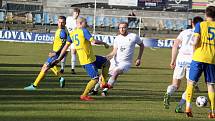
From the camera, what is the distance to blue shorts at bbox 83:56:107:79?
13.6 meters

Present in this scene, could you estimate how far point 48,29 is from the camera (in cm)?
4694

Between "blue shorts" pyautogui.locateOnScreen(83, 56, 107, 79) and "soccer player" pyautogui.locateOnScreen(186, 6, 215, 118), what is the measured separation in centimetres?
278

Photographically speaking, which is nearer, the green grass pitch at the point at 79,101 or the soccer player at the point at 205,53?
the green grass pitch at the point at 79,101

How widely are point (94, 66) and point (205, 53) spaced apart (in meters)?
3.27

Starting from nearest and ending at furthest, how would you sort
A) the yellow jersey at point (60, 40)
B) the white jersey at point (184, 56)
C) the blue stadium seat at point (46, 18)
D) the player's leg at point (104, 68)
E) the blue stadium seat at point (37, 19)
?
the white jersey at point (184, 56) → the player's leg at point (104, 68) → the yellow jersey at point (60, 40) → the blue stadium seat at point (37, 19) → the blue stadium seat at point (46, 18)

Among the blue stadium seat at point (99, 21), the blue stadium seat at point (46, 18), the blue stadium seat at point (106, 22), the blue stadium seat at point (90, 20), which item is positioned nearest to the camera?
the blue stadium seat at point (46, 18)

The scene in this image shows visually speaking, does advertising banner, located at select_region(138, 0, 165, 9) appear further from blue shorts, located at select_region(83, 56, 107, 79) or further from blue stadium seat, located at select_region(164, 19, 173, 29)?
blue shorts, located at select_region(83, 56, 107, 79)

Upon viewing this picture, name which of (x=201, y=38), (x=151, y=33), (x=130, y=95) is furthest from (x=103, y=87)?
(x=151, y=33)

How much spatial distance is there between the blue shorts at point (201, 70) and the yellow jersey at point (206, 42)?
0.31 feet

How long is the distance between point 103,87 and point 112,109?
8.27ft

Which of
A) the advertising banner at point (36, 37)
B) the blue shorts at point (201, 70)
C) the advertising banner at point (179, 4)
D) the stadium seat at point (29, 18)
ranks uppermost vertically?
the advertising banner at point (179, 4)

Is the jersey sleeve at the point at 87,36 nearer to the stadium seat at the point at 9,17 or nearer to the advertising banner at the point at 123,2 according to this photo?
the stadium seat at the point at 9,17

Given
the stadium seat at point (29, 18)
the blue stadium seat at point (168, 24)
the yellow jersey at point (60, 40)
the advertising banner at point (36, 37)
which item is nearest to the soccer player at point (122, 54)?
the yellow jersey at point (60, 40)

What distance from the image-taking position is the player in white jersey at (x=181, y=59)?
12.3 m
